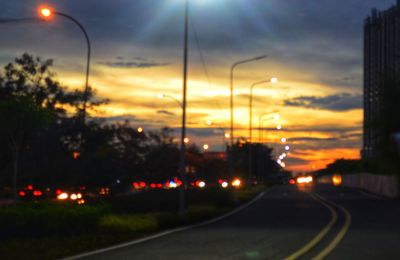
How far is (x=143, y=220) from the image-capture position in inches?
862

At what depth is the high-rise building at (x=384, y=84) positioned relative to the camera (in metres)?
9.08

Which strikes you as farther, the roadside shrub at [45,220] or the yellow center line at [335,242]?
the roadside shrub at [45,220]

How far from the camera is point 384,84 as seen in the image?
46.3 feet

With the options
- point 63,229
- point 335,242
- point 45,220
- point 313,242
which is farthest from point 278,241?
point 45,220

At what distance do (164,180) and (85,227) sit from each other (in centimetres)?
6304

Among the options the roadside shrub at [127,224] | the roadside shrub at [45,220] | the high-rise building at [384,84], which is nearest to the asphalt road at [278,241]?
the roadside shrub at [127,224]

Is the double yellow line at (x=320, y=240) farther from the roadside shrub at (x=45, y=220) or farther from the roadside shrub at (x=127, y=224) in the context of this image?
the roadside shrub at (x=45, y=220)

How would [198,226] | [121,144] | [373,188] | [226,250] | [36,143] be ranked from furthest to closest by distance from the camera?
[121,144] → [373,188] → [36,143] → [198,226] → [226,250]

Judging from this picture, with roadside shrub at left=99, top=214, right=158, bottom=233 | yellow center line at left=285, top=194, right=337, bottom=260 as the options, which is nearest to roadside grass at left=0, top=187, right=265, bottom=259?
roadside shrub at left=99, top=214, right=158, bottom=233

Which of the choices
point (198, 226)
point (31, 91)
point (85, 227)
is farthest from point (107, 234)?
point (31, 91)

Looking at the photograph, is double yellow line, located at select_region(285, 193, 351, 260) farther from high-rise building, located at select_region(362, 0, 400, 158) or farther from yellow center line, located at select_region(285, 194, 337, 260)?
high-rise building, located at select_region(362, 0, 400, 158)

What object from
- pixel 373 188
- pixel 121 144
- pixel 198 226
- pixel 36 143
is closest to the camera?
pixel 198 226

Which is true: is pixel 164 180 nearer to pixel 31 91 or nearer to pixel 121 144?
pixel 121 144

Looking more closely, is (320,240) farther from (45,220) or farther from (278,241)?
(45,220)
